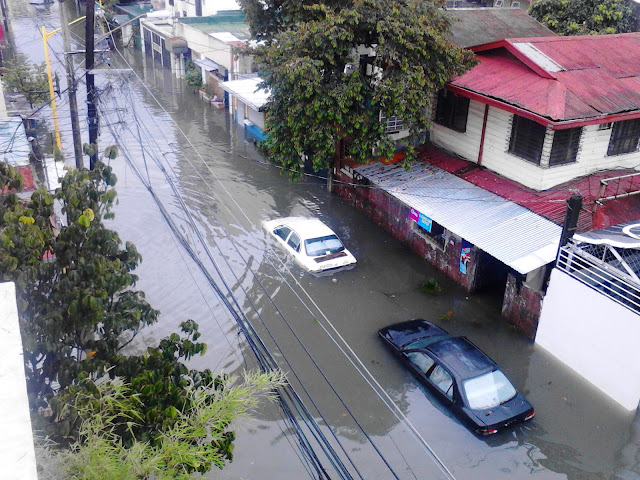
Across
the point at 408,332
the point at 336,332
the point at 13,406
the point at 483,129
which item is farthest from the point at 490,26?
the point at 13,406

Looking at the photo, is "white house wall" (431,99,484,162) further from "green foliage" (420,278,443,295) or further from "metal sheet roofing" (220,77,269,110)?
"metal sheet roofing" (220,77,269,110)

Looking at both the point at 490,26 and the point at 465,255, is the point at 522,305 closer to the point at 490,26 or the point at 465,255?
the point at 465,255

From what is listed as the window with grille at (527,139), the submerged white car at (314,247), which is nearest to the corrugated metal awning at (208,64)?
the submerged white car at (314,247)

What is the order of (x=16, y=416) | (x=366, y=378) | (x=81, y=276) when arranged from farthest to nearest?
(x=366, y=378) → (x=81, y=276) → (x=16, y=416)

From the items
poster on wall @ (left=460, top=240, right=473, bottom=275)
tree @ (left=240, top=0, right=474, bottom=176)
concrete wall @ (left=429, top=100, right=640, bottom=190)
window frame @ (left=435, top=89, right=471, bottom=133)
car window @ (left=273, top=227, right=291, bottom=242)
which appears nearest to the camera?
concrete wall @ (left=429, top=100, right=640, bottom=190)

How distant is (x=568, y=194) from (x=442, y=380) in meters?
6.89

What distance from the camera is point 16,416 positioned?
486 centimetres

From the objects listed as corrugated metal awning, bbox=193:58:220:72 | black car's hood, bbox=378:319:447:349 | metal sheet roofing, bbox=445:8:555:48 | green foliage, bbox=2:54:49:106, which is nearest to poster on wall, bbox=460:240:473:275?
black car's hood, bbox=378:319:447:349

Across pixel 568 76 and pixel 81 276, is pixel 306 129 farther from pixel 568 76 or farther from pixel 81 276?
pixel 81 276

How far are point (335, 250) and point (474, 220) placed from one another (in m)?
4.37

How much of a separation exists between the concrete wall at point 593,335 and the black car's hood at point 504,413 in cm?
210

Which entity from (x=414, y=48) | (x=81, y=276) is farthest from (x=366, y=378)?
(x=414, y=48)

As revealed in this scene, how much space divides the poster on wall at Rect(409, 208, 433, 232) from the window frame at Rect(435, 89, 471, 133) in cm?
300

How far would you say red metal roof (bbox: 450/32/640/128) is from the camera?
1473 centimetres
